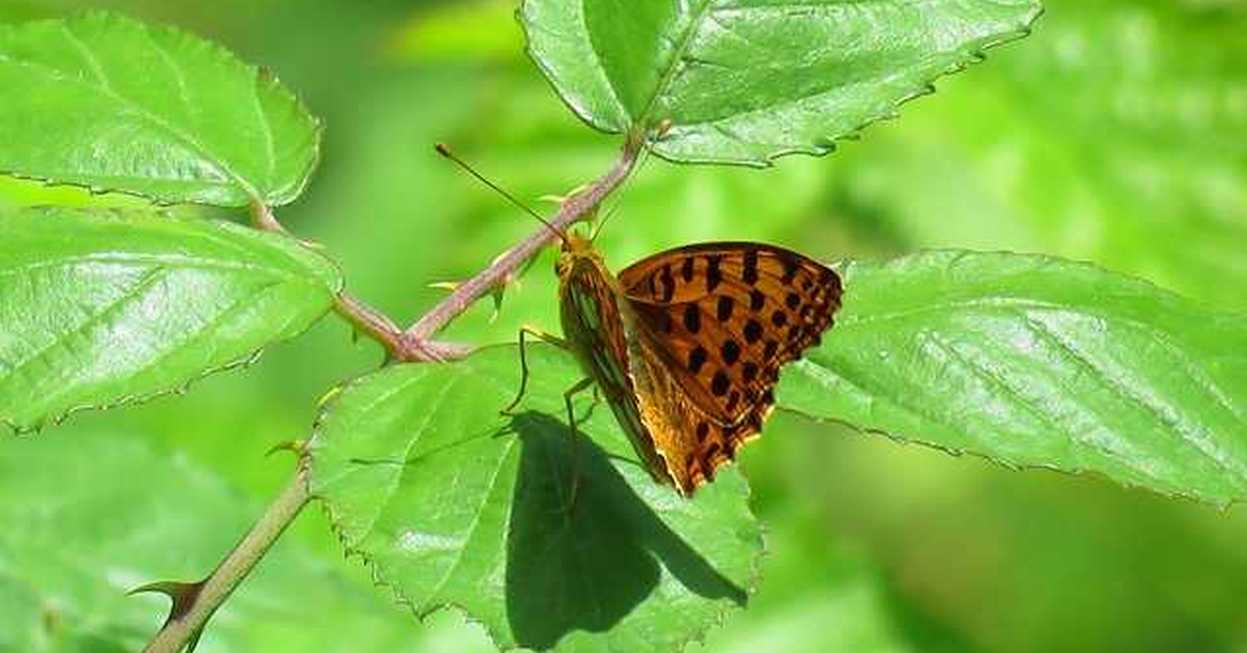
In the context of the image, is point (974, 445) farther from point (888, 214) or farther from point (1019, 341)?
point (888, 214)

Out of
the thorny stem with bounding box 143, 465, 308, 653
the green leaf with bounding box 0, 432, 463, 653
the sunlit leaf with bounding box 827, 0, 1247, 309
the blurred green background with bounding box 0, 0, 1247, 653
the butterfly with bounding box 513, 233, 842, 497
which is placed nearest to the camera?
the thorny stem with bounding box 143, 465, 308, 653

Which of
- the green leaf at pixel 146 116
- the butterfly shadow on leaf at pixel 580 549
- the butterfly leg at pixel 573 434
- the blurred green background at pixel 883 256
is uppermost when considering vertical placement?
the green leaf at pixel 146 116

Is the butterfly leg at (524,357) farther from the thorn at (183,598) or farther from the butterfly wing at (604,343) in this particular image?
the thorn at (183,598)

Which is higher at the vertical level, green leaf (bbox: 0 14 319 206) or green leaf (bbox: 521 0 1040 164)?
green leaf (bbox: 521 0 1040 164)

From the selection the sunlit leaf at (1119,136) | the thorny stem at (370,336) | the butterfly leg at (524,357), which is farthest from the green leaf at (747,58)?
the sunlit leaf at (1119,136)

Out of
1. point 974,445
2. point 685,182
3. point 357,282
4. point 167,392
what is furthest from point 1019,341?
point 357,282

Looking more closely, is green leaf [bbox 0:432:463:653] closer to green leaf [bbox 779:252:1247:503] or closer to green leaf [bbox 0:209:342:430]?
green leaf [bbox 0:209:342:430]

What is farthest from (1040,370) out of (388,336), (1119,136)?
(1119,136)

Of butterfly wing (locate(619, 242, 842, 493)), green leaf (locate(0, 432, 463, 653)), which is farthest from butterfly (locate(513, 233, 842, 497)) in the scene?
green leaf (locate(0, 432, 463, 653))
